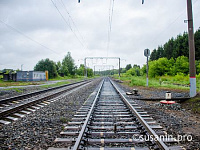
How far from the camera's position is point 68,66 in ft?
273

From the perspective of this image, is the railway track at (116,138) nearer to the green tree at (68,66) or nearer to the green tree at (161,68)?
the green tree at (161,68)

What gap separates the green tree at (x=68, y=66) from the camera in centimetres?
7494

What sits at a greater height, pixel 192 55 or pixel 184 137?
pixel 192 55

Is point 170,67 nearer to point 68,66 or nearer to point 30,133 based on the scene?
point 68,66

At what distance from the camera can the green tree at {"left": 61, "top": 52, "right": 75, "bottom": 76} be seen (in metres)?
74.9

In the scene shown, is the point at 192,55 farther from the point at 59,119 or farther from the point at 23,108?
the point at 23,108

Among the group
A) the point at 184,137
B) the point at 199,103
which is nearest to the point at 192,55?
the point at 199,103

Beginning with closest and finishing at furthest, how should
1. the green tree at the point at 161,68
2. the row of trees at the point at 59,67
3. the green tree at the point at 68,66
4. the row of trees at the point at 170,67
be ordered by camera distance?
the row of trees at the point at 170,67 → the green tree at the point at 161,68 → the row of trees at the point at 59,67 → the green tree at the point at 68,66

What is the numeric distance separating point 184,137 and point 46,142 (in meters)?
2.98

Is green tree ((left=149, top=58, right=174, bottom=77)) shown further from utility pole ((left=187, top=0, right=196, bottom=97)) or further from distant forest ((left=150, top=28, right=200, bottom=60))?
utility pole ((left=187, top=0, right=196, bottom=97))

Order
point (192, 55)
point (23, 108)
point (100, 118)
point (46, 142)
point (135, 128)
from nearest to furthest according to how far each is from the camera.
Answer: point (46, 142)
point (135, 128)
point (100, 118)
point (23, 108)
point (192, 55)

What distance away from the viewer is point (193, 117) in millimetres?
5434

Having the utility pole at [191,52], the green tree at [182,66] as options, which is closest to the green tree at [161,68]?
the green tree at [182,66]

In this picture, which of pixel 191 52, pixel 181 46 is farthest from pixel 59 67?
pixel 191 52
